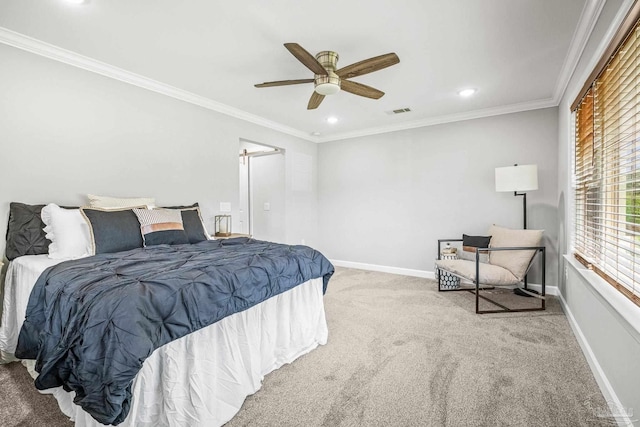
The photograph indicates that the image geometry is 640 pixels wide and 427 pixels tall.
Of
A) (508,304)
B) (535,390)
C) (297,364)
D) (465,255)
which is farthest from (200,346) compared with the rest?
(465,255)

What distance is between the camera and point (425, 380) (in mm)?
2045

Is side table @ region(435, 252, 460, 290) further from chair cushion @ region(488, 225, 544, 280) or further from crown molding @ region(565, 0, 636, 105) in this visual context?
crown molding @ region(565, 0, 636, 105)

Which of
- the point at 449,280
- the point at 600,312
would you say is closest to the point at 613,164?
the point at 600,312

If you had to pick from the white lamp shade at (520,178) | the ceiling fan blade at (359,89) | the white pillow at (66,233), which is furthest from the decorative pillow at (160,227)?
the white lamp shade at (520,178)

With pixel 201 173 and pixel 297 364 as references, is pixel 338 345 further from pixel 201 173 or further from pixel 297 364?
pixel 201 173

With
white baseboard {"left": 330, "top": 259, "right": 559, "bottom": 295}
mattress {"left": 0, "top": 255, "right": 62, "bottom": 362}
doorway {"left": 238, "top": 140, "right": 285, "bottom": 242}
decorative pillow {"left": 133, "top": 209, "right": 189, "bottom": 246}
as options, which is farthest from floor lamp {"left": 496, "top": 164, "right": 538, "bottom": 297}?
mattress {"left": 0, "top": 255, "right": 62, "bottom": 362}

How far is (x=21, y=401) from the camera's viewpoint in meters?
1.83

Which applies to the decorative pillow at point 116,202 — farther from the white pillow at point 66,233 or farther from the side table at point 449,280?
the side table at point 449,280

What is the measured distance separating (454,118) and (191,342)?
4382mm

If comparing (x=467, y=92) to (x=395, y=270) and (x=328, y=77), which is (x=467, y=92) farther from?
(x=395, y=270)

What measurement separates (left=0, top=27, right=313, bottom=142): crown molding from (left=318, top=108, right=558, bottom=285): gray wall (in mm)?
1969

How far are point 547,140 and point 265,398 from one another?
4302 mm

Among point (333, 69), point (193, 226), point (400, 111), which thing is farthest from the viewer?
point (400, 111)

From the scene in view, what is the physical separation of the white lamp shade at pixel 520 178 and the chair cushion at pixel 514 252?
20.3 inches
